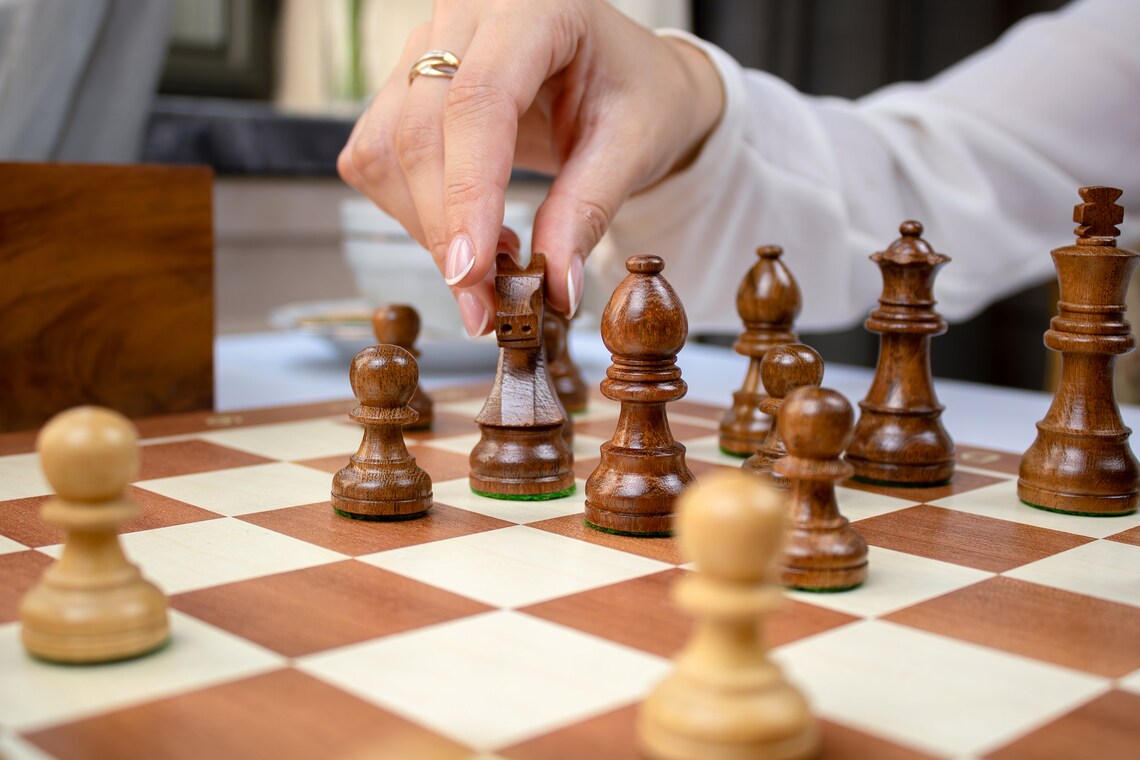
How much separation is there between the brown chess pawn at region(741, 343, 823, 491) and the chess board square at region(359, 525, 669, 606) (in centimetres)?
25

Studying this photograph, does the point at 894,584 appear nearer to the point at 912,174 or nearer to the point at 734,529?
the point at 734,529

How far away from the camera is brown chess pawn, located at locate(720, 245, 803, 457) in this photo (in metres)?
1.36

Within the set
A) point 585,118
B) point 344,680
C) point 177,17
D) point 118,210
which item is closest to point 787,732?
point 344,680

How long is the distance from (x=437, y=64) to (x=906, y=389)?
696mm

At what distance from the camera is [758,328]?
1402mm

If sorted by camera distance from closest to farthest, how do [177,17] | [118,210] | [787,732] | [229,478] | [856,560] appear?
[787,732]
[856,560]
[229,478]
[118,210]
[177,17]

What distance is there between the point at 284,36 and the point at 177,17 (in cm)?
47

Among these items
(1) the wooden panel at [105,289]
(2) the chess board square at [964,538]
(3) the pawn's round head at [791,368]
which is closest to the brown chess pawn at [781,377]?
(3) the pawn's round head at [791,368]

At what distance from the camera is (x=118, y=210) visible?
1.56 metres

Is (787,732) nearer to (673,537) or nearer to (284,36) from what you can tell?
(673,537)

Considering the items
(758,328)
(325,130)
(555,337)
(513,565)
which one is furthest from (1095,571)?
(325,130)

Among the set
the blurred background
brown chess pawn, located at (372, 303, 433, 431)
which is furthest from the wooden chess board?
the blurred background

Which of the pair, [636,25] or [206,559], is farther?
[636,25]

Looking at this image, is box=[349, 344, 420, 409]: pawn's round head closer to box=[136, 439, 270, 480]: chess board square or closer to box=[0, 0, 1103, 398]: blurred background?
box=[136, 439, 270, 480]: chess board square
